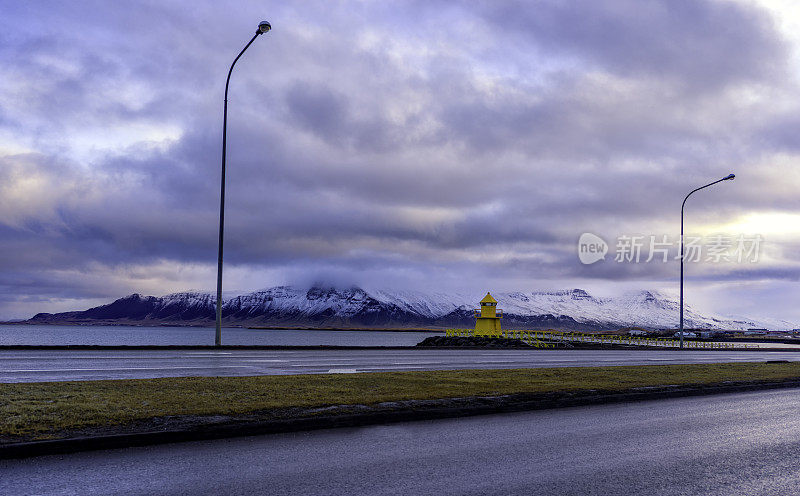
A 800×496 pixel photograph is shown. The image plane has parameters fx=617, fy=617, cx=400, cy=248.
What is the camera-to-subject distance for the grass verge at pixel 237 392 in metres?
8.50

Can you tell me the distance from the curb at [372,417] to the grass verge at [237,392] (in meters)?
0.37

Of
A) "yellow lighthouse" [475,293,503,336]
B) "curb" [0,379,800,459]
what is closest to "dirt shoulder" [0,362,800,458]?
"curb" [0,379,800,459]

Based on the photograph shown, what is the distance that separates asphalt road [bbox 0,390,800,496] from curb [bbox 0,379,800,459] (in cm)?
21

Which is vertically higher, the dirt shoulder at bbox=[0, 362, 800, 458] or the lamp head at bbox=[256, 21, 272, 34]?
the lamp head at bbox=[256, 21, 272, 34]

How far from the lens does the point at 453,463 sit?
730cm

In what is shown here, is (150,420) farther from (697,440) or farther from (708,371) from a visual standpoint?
(708,371)

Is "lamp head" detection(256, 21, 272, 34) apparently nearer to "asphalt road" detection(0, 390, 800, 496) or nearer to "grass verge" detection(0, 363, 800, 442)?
"grass verge" detection(0, 363, 800, 442)

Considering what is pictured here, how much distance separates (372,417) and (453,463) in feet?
9.40

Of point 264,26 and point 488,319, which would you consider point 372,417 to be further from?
point 488,319

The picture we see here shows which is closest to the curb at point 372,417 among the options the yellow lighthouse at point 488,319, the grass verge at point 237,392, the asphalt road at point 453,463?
the asphalt road at point 453,463

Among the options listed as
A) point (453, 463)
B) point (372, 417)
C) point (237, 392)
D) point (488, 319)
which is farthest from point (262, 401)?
point (488, 319)

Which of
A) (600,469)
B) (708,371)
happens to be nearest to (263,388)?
(600,469)

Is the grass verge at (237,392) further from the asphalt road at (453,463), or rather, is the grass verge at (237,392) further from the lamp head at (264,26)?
the lamp head at (264,26)

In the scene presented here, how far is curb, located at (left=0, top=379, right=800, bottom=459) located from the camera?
24.1ft
